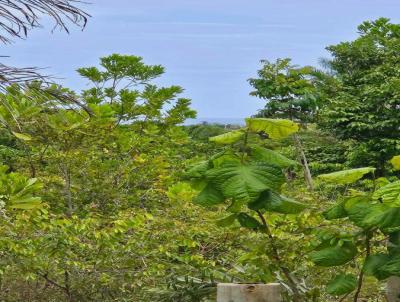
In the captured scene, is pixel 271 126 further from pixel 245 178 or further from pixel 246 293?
pixel 246 293

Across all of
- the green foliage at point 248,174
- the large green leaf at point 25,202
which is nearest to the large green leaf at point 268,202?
the green foliage at point 248,174

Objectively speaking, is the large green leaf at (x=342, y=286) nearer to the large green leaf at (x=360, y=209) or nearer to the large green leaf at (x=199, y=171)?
the large green leaf at (x=360, y=209)

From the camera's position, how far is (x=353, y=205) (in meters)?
2.52

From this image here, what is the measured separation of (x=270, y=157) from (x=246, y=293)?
506mm

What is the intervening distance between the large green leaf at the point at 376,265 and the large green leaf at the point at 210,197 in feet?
1.82

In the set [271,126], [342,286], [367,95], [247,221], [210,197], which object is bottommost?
[342,286]

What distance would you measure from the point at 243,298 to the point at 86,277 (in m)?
2.47

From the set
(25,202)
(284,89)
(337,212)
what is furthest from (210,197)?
(284,89)

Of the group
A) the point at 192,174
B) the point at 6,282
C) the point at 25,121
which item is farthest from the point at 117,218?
the point at 192,174

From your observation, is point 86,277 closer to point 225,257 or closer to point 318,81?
point 225,257

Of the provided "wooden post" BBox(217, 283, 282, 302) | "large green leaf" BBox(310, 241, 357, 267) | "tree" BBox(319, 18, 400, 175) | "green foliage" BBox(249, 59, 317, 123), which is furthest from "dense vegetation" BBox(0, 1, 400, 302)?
"tree" BBox(319, 18, 400, 175)

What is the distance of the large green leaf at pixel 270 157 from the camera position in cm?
252

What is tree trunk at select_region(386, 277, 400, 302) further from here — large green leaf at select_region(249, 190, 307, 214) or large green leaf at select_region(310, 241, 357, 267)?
large green leaf at select_region(249, 190, 307, 214)

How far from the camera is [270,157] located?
8.37 feet
